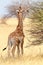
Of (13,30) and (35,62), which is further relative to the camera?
(13,30)

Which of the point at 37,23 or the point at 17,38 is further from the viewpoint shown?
the point at 37,23

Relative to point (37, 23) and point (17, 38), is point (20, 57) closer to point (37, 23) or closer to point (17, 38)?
point (17, 38)

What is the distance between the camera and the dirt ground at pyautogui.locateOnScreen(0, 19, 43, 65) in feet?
4.04

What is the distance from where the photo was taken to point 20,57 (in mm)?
1281

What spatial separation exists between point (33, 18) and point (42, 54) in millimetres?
234

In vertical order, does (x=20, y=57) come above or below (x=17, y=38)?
below

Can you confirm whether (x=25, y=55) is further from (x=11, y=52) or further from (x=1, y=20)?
(x=1, y=20)

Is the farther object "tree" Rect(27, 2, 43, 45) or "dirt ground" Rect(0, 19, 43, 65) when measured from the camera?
"tree" Rect(27, 2, 43, 45)

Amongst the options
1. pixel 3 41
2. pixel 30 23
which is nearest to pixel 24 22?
pixel 30 23

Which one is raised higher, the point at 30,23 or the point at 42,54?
the point at 30,23

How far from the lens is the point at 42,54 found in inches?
52.0

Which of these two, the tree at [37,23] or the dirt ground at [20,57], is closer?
the dirt ground at [20,57]

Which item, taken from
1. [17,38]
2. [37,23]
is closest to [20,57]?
[17,38]

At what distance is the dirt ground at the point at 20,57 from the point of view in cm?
123
